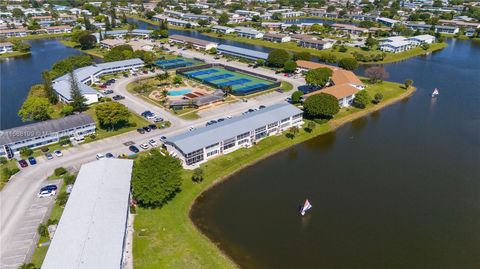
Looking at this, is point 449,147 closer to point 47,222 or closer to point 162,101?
point 162,101

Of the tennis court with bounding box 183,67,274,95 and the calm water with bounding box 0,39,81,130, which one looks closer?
the calm water with bounding box 0,39,81,130

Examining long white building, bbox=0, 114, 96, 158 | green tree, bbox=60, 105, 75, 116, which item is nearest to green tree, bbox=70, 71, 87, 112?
green tree, bbox=60, 105, 75, 116

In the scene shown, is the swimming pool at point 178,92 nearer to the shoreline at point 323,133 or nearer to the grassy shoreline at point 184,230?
the grassy shoreline at point 184,230

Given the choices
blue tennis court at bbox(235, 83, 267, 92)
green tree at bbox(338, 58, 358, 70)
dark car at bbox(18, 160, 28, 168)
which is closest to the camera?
dark car at bbox(18, 160, 28, 168)

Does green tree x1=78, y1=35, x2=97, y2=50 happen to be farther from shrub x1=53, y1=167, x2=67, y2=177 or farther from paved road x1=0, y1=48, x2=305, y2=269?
shrub x1=53, y1=167, x2=67, y2=177

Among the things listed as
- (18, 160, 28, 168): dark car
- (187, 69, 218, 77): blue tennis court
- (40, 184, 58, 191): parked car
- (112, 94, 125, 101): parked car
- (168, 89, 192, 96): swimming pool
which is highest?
(187, 69, 218, 77): blue tennis court

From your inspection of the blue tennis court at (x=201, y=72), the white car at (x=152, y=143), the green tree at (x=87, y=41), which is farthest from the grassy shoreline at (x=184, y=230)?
the green tree at (x=87, y=41)
